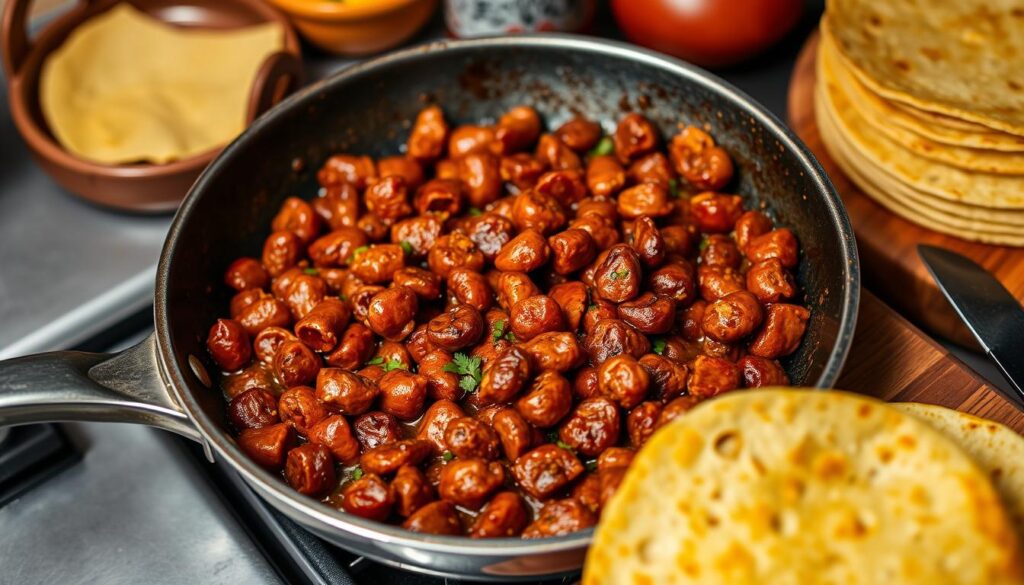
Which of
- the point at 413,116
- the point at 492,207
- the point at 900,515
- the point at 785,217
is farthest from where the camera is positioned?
the point at 413,116

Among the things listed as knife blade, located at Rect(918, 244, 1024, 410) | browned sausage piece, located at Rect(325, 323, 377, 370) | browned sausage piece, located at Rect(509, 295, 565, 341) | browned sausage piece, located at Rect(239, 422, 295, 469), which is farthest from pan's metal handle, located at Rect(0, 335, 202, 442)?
knife blade, located at Rect(918, 244, 1024, 410)

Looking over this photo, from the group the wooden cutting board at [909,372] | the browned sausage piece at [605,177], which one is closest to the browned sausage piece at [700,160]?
the browned sausage piece at [605,177]

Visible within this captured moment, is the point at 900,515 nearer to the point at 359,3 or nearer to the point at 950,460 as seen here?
the point at 950,460

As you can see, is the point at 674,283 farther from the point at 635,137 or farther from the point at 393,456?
the point at 393,456

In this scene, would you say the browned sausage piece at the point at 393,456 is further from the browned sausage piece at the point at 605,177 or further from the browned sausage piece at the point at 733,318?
the browned sausage piece at the point at 605,177

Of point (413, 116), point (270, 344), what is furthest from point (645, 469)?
point (413, 116)

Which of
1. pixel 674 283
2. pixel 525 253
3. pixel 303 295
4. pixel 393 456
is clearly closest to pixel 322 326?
pixel 303 295

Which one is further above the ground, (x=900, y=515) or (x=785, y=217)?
(x=900, y=515)
